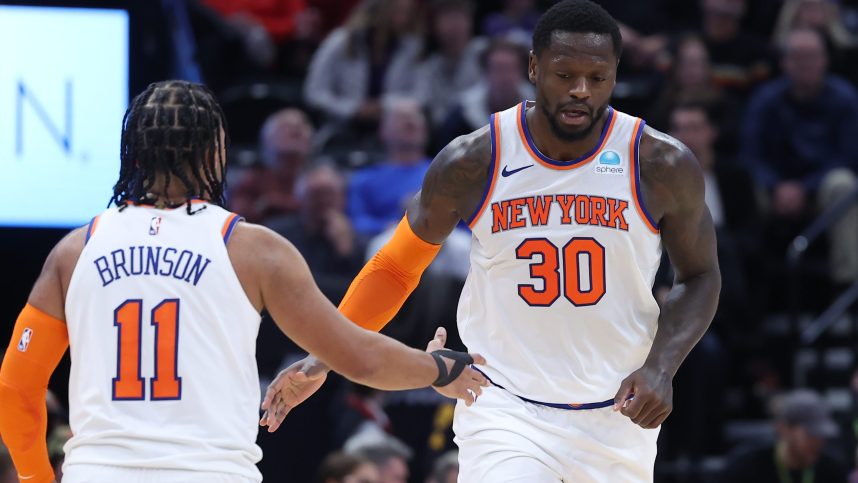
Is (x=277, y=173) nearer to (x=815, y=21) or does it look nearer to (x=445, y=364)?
(x=815, y=21)

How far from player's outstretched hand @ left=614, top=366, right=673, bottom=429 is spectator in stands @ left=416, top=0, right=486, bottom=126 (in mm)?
6006

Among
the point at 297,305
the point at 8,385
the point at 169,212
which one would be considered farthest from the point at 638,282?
the point at 8,385

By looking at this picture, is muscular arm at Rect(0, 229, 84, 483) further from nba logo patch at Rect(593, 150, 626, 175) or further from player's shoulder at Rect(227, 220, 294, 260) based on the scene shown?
nba logo patch at Rect(593, 150, 626, 175)

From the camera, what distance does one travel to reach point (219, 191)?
13.9ft

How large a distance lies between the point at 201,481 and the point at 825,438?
5.41 metres

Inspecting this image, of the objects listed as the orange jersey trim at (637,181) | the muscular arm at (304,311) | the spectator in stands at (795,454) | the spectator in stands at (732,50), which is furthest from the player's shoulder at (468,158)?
the spectator in stands at (732,50)

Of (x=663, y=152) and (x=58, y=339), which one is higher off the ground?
(x=663, y=152)

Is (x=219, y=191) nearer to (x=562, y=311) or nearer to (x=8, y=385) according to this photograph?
(x=8, y=385)

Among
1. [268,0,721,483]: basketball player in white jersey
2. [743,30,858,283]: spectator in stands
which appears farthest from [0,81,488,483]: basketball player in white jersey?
[743,30,858,283]: spectator in stands

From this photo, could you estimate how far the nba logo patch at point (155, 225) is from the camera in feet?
13.3

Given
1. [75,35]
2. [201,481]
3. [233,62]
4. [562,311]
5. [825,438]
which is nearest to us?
[201,481]

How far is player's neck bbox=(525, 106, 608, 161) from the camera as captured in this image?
503 centimetres

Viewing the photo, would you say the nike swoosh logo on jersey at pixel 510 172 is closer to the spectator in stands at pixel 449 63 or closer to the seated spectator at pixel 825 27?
the spectator in stands at pixel 449 63

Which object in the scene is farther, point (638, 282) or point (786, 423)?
point (786, 423)
